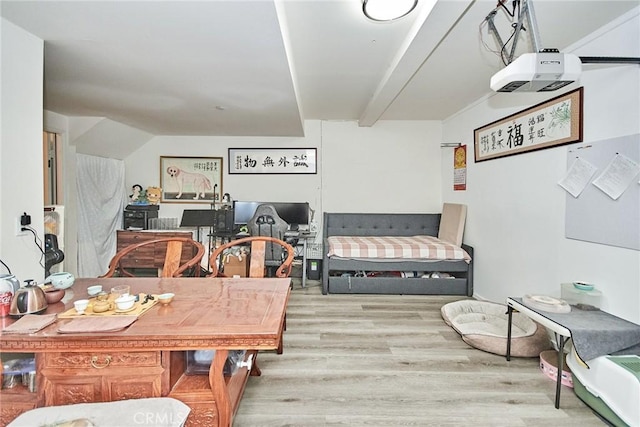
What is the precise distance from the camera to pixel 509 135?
3152 millimetres

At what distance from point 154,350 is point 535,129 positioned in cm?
328

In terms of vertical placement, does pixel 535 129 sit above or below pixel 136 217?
above

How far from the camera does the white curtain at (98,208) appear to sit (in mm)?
4191

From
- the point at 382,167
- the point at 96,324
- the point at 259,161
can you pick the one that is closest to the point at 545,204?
the point at 382,167

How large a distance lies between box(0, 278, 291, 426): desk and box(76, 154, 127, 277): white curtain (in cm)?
338

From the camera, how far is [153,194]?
4.86 meters

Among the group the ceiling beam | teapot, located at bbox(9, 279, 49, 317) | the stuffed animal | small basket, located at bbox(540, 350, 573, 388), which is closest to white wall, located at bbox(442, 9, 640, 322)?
small basket, located at bbox(540, 350, 573, 388)

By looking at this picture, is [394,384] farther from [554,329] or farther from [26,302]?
[26,302]

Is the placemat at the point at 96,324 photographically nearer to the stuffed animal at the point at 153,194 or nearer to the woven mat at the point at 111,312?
the woven mat at the point at 111,312

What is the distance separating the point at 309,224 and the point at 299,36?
300 centimetres

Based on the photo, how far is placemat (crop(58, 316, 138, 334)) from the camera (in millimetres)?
1195

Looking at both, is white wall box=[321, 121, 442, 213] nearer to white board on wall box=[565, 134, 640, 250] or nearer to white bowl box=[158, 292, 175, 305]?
white board on wall box=[565, 134, 640, 250]

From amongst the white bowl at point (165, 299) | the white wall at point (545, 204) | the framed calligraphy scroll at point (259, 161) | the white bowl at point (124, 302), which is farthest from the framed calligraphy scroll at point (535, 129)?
the white bowl at point (124, 302)

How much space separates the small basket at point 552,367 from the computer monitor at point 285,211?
3.22 metres
